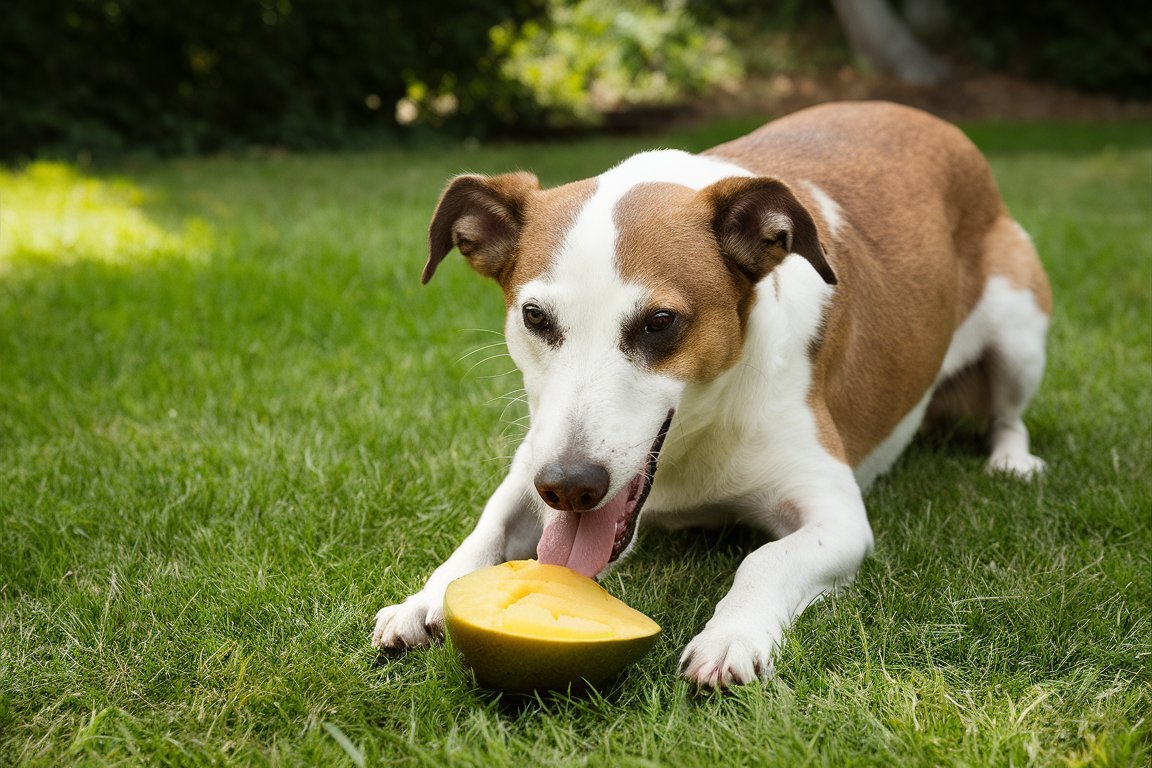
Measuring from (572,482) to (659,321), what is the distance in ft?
1.54

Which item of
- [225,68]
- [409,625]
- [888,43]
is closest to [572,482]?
[409,625]

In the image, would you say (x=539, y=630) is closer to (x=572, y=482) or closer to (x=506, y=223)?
(x=572, y=482)

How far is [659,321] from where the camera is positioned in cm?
251

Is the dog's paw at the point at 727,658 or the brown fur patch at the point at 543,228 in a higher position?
the brown fur patch at the point at 543,228

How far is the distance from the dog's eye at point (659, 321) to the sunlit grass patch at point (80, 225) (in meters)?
4.49

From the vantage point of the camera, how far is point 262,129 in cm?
1281

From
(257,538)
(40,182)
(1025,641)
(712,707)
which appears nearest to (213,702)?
(257,538)

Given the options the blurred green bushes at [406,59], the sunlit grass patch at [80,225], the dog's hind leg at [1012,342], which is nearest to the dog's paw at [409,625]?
the dog's hind leg at [1012,342]

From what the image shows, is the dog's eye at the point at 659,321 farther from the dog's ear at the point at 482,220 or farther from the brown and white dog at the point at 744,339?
the dog's ear at the point at 482,220

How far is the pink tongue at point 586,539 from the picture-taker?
2486 millimetres

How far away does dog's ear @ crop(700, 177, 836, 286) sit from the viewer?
266cm

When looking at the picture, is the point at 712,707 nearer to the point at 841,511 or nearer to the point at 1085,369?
the point at 841,511

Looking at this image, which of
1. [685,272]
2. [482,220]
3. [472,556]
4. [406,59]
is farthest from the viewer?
[406,59]

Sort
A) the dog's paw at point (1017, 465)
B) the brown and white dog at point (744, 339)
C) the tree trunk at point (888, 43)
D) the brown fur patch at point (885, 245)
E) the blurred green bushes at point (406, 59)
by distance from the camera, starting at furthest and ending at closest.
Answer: the tree trunk at point (888, 43)
the blurred green bushes at point (406, 59)
the dog's paw at point (1017, 465)
the brown fur patch at point (885, 245)
the brown and white dog at point (744, 339)
